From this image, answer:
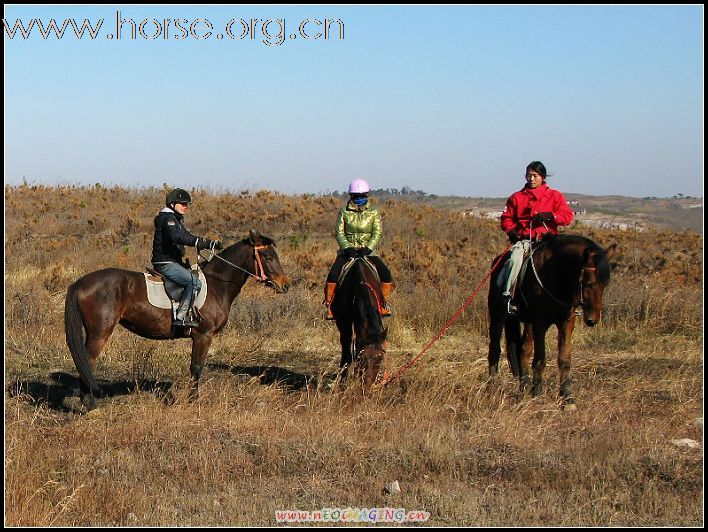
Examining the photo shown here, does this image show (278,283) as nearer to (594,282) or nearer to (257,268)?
(257,268)

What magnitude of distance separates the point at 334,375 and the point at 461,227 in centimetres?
1398

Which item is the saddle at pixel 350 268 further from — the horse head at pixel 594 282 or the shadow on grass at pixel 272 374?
the horse head at pixel 594 282

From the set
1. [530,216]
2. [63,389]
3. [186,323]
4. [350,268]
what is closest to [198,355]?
[186,323]

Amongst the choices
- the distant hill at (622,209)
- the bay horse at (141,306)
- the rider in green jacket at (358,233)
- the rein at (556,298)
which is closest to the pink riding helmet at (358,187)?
the rider in green jacket at (358,233)

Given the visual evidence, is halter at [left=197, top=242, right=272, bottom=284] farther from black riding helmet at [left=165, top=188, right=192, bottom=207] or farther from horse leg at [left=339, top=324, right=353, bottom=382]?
horse leg at [left=339, top=324, right=353, bottom=382]

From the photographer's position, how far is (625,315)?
576 inches

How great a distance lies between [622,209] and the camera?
92.6 feet

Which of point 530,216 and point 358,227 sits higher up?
point 530,216

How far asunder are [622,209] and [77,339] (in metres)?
22.4

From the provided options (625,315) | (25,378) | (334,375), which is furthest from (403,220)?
(25,378)

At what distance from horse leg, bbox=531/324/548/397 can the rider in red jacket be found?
0.43m

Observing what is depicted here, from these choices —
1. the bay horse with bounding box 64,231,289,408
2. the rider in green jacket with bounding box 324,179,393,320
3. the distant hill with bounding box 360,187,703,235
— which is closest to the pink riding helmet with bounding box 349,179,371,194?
the rider in green jacket with bounding box 324,179,393,320

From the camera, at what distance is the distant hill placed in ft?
37.6

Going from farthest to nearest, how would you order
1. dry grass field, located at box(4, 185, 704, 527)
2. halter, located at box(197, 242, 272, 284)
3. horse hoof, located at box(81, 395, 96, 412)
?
halter, located at box(197, 242, 272, 284) → horse hoof, located at box(81, 395, 96, 412) → dry grass field, located at box(4, 185, 704, 527)
